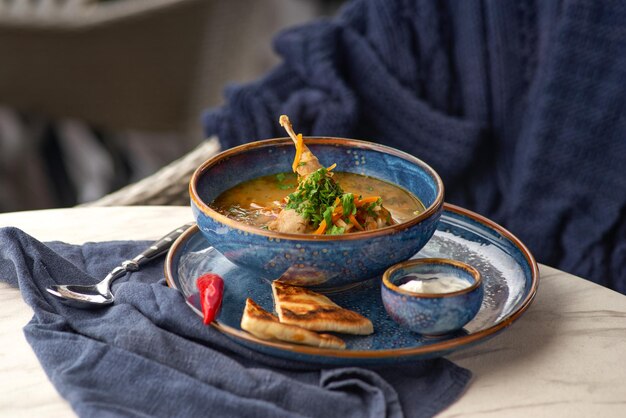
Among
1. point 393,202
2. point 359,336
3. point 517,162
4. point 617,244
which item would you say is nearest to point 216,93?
point 517,162

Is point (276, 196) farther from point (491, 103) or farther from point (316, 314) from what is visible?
point (491, 103)

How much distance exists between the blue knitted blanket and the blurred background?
40.1 inches

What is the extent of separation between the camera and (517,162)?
224 centimetres

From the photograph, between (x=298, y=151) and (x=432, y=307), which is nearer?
(x=432, y=307)

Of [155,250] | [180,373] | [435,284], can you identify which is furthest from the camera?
[155,250]

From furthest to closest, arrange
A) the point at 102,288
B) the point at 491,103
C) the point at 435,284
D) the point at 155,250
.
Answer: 1. the point at 491,103
2. the point at 155,250
3. the point at 102,288
4. the point at 435,284

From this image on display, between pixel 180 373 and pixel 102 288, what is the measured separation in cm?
29

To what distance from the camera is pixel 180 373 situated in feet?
3.64

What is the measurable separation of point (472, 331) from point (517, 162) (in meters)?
1.13

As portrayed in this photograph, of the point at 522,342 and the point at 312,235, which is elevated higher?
the point at 312,235

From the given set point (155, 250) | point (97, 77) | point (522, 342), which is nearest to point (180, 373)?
point (155, 250)

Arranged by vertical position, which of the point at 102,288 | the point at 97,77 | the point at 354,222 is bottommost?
the point at 97,77

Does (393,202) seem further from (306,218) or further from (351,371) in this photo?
(351,371)

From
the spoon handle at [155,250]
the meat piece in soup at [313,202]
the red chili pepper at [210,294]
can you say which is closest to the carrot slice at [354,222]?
the meat piece in soup at [313,202]
